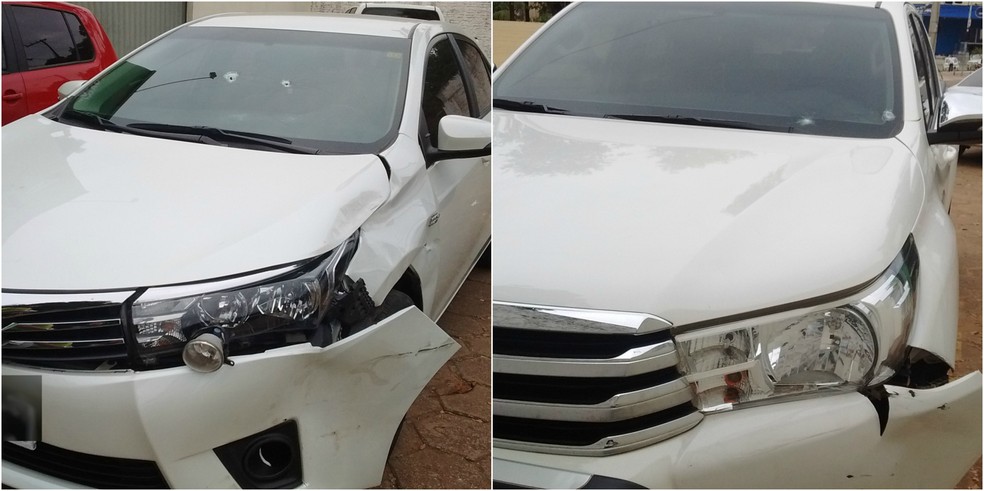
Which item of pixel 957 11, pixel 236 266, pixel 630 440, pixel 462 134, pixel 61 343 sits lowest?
pixel 630 440

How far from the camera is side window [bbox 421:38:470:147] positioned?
2229 millimetres

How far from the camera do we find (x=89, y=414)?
1385 millimetres

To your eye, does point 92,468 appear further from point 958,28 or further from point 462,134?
point 958,28

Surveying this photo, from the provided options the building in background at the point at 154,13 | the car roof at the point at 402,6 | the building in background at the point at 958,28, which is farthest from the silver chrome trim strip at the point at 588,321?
the building in background at the point at 958,28

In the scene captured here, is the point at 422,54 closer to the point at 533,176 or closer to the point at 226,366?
the point at 533,176

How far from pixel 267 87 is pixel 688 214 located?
4.34ft

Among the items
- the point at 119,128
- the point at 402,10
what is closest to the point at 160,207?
the point at 119,128

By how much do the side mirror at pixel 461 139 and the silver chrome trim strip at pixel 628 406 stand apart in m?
0.72

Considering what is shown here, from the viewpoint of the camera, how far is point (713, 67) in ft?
6.87

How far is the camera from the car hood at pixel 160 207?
1459mm

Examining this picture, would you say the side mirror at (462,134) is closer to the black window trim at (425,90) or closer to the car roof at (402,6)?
the black window trim at (425,90)

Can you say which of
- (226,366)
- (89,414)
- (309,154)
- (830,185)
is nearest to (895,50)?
(830,185)

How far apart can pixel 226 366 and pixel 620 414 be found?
2.37 ft

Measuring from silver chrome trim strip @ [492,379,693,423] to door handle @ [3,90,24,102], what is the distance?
1.71 meters
